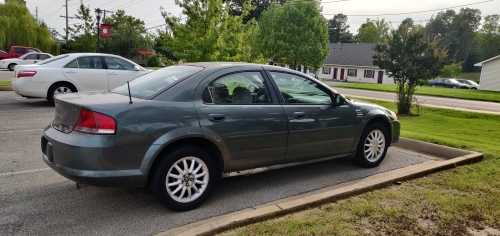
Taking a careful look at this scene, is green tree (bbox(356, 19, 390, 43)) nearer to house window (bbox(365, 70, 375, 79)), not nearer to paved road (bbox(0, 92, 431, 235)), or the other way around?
house window (bbox(365, 70, 375, 79))

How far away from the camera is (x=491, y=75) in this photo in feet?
136

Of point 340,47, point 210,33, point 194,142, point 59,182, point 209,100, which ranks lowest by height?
point 59,182

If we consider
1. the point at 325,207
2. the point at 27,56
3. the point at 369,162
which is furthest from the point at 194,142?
the point at 27,56

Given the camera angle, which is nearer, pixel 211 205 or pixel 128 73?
pixel 211 205

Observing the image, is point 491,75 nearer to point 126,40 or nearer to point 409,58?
point 409,58

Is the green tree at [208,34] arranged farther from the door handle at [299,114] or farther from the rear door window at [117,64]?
the door handle at [299,114]

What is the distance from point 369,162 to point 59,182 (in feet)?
13.6

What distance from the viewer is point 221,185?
15.6ft

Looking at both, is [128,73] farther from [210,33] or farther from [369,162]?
[369,162]

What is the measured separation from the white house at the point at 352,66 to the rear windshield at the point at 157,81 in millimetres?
50262

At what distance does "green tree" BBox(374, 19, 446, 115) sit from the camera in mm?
14047

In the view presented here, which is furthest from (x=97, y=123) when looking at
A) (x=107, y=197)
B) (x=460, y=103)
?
(x=460, y=103)

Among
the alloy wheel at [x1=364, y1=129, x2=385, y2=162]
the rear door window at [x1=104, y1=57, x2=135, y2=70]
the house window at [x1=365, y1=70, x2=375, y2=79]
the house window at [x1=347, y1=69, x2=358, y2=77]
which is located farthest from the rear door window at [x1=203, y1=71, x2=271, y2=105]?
the house window at [x1=347, y1=69, x2=358, y2=77]

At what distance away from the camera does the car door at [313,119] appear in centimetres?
469
